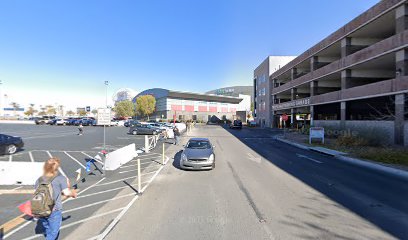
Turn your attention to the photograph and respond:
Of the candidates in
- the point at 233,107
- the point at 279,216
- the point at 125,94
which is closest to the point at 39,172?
the point at 279,216

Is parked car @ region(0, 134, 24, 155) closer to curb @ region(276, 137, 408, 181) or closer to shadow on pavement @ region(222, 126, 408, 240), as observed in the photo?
shadow on pavement @ region(222, 126, 408, 240)

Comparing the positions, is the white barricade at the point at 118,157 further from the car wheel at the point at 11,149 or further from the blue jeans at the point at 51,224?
the car wheel at the point at 11,149

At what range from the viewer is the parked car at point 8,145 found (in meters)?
14.9

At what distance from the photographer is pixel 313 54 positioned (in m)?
35.5

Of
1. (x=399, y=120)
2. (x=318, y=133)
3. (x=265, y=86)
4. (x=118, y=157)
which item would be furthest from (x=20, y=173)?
(x=265, y=86)

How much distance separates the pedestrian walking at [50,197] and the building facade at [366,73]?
2230 centimetres

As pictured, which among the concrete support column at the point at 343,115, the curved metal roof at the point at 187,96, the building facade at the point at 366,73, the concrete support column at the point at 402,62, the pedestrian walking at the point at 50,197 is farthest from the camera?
the curved metal roof at the point at 187,96

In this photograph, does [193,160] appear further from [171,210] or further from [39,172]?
[39,172]

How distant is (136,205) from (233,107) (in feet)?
323

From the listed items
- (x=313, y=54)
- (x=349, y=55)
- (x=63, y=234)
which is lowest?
(x=63, y=234)

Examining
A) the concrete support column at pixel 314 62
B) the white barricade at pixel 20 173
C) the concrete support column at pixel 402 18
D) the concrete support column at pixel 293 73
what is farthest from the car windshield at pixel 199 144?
the concrete support column at pixel 293 73

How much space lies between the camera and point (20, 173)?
8.84 m

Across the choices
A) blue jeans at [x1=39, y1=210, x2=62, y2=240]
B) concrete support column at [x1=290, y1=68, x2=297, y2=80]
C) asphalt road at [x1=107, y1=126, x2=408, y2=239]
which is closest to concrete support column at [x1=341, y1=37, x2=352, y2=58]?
concrete support column at [x1=290, y1=68, x2=297, y2=80]

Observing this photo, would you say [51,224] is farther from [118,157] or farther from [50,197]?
[118,157]
